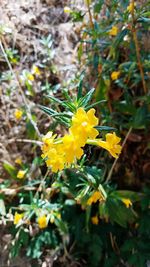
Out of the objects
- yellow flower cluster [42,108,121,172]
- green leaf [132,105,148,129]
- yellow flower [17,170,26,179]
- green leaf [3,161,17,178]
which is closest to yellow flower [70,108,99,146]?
yellow flower cluster [42,108,121,172]

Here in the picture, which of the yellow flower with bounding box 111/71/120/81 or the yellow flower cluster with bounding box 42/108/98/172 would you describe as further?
the yellow flower with bounding box 111/71/120/81

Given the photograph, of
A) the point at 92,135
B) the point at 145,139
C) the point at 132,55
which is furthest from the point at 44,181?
the point at 92,135

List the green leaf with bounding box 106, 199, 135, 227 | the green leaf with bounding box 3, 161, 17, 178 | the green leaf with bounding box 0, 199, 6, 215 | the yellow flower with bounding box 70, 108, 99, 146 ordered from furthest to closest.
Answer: the green leaf with bounding box 3, 161, 17, 178 → the green leaf with bounding box 0, 199, 6, 215 → the green leaf with bounding box 106, 199, 135, 227 → the yellow flower with bounding box 70, 108, 99, 146

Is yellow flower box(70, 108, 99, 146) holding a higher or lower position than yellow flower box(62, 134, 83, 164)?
higher

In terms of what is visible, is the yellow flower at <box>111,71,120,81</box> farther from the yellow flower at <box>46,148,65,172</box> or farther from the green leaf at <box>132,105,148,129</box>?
the yellow flower at <box>46,148,65,172</box>

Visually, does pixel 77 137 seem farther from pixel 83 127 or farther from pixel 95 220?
pixel 95 220

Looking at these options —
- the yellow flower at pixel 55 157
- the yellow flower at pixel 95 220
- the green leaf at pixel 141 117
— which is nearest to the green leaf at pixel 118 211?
the yellow flower at pixel 95 220

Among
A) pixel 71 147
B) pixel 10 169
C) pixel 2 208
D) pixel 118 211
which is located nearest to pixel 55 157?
pixel 71 147

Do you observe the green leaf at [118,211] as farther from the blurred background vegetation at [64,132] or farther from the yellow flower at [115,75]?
the yellow flower at [115,75]

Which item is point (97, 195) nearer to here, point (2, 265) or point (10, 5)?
point (2, 265)
